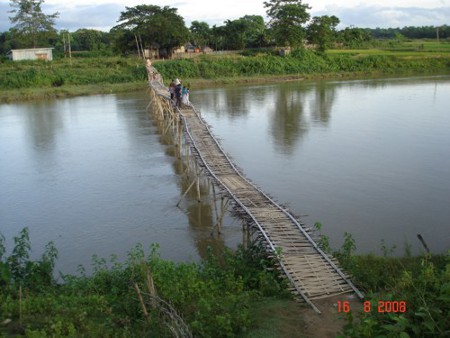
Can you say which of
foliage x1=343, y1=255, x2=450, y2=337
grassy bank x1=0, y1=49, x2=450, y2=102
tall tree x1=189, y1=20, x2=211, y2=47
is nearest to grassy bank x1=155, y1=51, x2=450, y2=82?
grassy bank x1=0, y1=49, x2=450, y2=102

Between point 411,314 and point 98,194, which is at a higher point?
point 411,314

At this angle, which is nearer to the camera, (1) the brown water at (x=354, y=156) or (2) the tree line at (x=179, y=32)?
(1) the brown water at (x=354, y=156)

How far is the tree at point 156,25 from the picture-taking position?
41312mm

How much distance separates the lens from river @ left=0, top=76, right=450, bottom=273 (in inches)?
360

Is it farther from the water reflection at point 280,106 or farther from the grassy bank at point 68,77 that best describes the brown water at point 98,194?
the grassy bank at point 68,77

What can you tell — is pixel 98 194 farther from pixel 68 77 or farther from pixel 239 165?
pixel 68 77

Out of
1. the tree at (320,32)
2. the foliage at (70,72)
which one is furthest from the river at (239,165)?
the tree at (320,32)

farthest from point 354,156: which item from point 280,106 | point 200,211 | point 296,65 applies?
Result: point 296,65

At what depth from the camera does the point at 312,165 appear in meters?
13.7

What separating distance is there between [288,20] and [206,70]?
10.5 meters

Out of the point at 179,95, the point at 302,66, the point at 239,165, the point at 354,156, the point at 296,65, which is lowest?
the point at 239,165

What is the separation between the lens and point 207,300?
5562 mm

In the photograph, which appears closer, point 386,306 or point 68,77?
point 386,306

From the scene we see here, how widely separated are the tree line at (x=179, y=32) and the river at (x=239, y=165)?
18.5 meters
